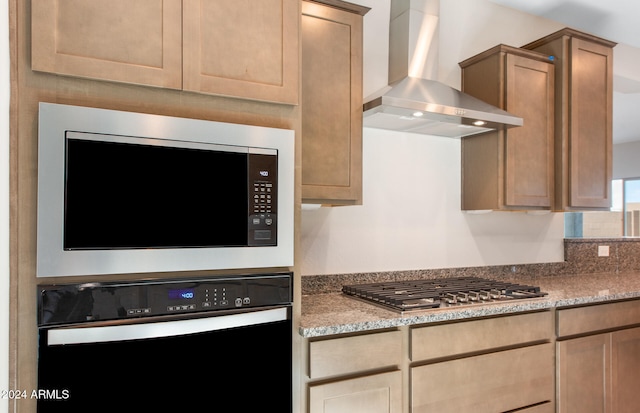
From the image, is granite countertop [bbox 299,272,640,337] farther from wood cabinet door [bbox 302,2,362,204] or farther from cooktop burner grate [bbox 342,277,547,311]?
wood cabinet door [bbox 302,2,362,204]

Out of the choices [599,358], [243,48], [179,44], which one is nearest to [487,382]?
[599,358]

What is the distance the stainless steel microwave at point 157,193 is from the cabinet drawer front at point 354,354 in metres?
0.36

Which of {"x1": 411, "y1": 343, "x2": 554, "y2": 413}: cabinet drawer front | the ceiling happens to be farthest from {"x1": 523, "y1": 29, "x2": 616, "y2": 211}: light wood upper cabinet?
{"x1": 411, "y1": 343, "x2": 554, "y2": 413}: cabinet drawer front

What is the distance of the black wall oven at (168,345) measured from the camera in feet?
3.84

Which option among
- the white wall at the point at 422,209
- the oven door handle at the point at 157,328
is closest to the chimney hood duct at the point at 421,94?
the white wall at the point at 422,209

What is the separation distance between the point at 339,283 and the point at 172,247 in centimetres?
117

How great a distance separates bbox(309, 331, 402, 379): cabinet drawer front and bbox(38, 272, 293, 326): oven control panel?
0.24 meters

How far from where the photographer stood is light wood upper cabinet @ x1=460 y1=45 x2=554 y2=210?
8.04ft

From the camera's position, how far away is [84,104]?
1242 millimetres

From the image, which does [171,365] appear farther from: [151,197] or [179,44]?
[179,44]

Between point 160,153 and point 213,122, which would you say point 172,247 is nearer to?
point 160,153

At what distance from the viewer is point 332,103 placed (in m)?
1.96

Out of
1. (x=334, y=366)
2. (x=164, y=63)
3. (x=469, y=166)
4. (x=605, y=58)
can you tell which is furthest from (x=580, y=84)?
(x=164, y=63)

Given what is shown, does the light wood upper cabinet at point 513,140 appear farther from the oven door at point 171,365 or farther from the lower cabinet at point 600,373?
the oven door at point 171,365
